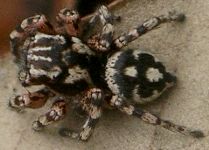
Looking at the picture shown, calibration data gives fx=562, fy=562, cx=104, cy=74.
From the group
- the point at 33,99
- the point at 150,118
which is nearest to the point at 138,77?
the point at 150,118

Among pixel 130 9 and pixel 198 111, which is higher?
pixel 130 9

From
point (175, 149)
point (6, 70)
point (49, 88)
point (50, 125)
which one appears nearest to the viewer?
point (175, 149)

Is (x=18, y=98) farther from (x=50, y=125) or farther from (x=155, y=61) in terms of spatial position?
(x=155, y=61)

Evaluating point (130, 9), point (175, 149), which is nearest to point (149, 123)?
point (175, 149)

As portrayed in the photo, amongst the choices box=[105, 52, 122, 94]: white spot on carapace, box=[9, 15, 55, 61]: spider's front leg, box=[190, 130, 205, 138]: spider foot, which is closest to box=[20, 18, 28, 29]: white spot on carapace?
box=[9, 15, 55, 61]: spider's front leg

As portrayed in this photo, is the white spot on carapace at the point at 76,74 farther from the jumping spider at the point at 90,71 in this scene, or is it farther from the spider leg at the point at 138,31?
the spider leg at the point at 138,31

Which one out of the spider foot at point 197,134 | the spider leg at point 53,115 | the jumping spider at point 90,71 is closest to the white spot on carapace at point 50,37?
the jumping spider at point 90,71

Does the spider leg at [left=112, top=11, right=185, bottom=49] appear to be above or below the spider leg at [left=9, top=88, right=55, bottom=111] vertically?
above

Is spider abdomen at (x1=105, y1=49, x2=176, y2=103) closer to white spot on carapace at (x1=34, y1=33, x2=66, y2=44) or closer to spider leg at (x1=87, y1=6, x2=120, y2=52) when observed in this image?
spider leg at (x1=87, y1=6, x2=120, y2=52)

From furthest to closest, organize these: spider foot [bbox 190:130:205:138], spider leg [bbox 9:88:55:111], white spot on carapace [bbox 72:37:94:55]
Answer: spider leg [bbox 9:88:55:111] → white spot on carapace [bbox 72:37:94:55] → spider foot [bbox 190:130:205:138]
